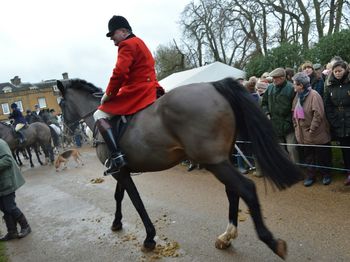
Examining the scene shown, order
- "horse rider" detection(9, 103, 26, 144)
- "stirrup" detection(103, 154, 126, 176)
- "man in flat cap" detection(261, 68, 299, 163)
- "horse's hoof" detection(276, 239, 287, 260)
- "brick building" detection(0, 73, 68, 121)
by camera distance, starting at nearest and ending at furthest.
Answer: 1. "horse's hoof" detection(276, 239, 287, 260)
2. "stirrup" detection(103, 154, 126, 176)
3. "man in flat cap" detection(261, 68, 299, 163)
4. "horse rider" detection(9, 103, 26, 144)
5. "brick building" detection(0, 73, 68, 121)

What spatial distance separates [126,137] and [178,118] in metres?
0.77

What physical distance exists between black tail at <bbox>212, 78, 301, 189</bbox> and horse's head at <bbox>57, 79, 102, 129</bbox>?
2280 mm

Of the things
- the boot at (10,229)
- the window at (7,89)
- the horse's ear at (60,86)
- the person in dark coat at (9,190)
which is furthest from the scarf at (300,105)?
the window at (7,89)

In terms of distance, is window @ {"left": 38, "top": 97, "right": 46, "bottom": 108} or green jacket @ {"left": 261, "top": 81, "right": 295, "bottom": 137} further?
window @ {"left": 38, "top": 97, "right": 46, "bottom": 108}

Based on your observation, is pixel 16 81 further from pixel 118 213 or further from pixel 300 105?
pixel 300 105

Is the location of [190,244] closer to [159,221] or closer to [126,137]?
[159,221]

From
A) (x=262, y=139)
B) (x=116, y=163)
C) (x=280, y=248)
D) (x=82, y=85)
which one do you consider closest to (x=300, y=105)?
(x=262, y=139)

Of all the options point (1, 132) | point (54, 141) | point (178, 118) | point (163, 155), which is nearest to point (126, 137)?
point (163, 155)

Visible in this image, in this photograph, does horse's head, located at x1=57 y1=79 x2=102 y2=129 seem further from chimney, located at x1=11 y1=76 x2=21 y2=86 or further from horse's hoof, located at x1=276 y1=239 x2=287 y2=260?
chimney, located at x1=11 y1=76 x2=21 y2=86

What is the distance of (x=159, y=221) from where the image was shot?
492cm

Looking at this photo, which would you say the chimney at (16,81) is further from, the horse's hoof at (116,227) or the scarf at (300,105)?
the scarf at (300,105)

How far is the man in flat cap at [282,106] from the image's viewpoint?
579cm

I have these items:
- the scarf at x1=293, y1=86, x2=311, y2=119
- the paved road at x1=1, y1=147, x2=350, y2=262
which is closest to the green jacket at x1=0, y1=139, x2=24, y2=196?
the paved road at x1=1, y1=147, x2=350, y2=262

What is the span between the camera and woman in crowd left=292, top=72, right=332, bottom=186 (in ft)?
17.5
